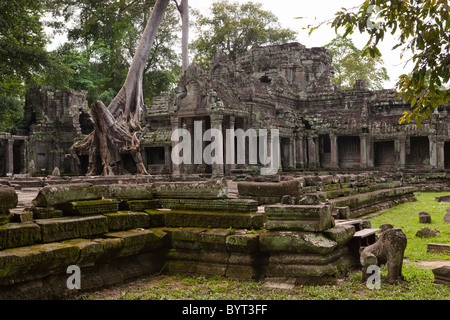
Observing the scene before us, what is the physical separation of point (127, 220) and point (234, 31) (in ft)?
136

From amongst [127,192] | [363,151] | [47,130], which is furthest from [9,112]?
[127,192]

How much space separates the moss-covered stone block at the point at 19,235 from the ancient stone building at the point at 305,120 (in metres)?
15.4

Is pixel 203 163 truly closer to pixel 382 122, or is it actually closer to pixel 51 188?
pixel 382 122

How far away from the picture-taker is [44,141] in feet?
102

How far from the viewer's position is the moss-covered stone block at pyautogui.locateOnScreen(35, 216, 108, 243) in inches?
200

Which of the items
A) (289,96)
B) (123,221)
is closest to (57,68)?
(289,96)

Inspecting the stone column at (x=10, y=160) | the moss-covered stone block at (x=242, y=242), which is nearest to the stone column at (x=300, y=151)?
the stone column at (x=10, y=160)

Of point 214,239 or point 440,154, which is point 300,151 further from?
point 214,239

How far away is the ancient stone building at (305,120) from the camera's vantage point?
2148cm

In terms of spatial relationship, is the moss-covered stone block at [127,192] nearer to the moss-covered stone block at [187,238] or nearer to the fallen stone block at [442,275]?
the moss-covered stone block at [187,238]

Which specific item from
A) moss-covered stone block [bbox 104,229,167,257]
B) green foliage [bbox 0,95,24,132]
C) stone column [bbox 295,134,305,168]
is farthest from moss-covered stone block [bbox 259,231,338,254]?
green foliage [bbox 0,95,24,132]

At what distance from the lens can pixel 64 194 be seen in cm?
568

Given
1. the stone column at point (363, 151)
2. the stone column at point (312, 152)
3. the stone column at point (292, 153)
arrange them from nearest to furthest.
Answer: the stone column at point (363, 151)
the stone column at point (292, 153)
the stone column at point (312, 152)

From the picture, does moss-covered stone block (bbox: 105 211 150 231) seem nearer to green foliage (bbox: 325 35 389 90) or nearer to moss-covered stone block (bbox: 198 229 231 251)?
moss-covered stone block (bbox: 198 229 231 251)
